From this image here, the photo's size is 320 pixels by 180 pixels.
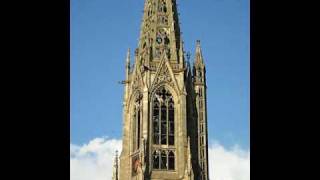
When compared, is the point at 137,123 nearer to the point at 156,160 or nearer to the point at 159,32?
the point at 156,160

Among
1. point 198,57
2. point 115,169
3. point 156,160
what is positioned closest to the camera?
point 156,160

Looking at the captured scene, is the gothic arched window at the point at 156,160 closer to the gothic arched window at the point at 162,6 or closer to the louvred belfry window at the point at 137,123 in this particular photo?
the louvred belfry window at the point at 137,123

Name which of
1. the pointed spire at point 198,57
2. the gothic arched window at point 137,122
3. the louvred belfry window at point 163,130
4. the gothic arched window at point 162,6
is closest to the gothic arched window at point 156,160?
the louvred belfry window at point 163,130

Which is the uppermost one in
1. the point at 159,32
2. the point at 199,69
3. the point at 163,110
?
the point at 159,32

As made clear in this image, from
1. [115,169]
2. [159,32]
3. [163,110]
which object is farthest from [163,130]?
[159,32]

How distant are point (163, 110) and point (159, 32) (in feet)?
24.4

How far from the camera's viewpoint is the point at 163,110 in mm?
43312

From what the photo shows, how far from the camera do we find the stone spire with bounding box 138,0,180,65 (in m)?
45.6

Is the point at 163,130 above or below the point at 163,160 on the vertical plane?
→ above

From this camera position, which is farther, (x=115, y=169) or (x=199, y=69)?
(x=199, y=69)

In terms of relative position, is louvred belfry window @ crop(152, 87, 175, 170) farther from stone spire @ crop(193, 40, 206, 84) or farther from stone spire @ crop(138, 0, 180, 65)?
stone spire @ crop(193, 40, 206, 84)
